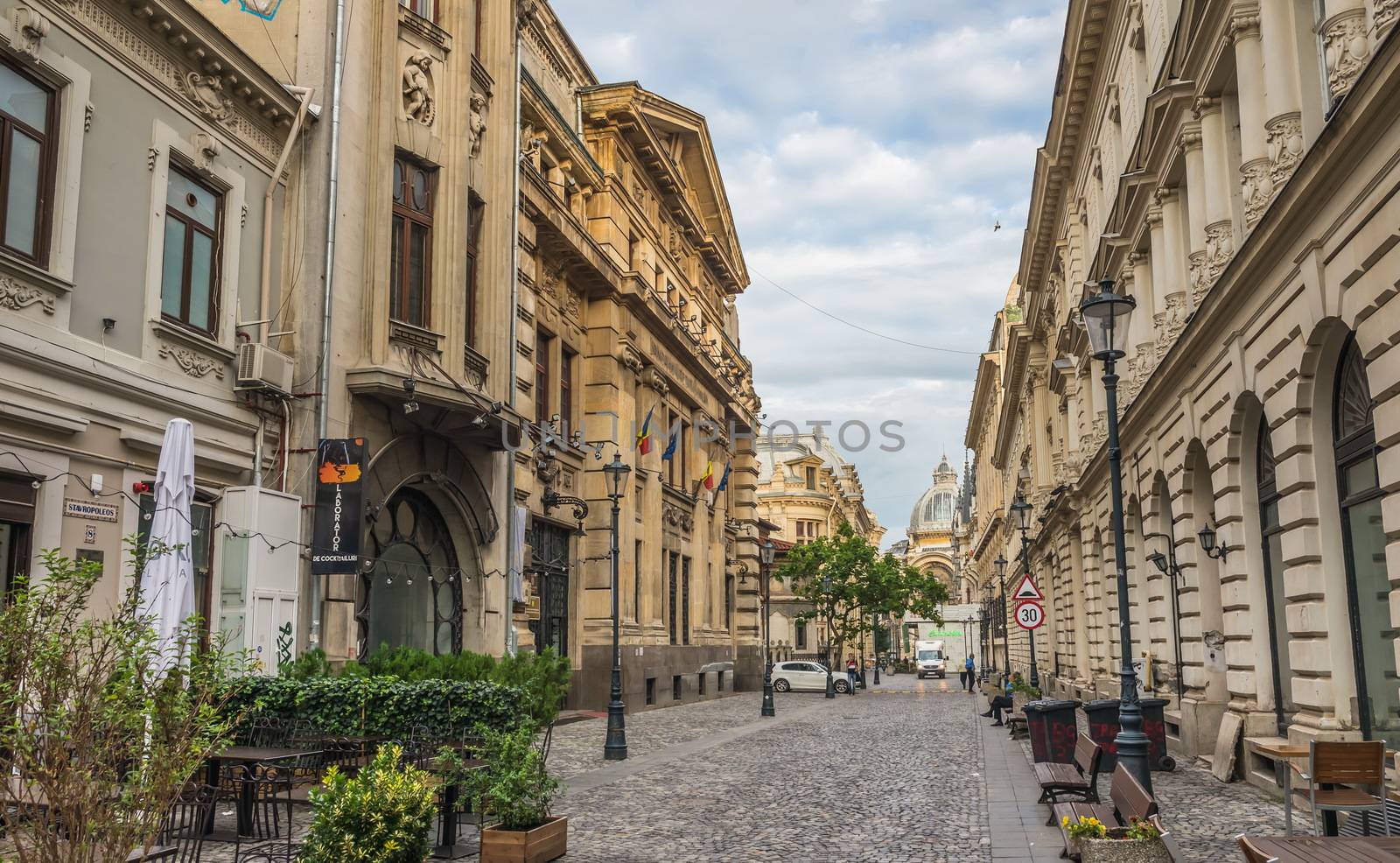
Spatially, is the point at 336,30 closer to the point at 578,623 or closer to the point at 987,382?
the point at 578,623

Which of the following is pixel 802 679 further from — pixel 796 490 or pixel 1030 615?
pixel 796 490

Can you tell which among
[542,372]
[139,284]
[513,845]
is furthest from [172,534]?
[542,372]

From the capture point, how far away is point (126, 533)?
47.9 ft

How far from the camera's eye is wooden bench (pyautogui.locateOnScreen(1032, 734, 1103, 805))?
12.5m

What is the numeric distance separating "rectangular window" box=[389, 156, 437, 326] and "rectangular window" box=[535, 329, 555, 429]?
31.1ft

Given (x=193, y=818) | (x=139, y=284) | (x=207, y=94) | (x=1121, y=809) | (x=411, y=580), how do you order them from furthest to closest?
1. (x=411, y=580)
2. (x=207, y=94)
3. (x=139, y=284)
4. (x=193, y=818)
5. (x=1121, y=809)

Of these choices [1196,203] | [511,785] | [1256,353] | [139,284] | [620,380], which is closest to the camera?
[511,785]

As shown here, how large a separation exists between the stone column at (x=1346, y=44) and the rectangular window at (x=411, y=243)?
14.2 m

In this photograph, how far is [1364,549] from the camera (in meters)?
12.8

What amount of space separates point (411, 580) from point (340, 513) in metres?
4.65

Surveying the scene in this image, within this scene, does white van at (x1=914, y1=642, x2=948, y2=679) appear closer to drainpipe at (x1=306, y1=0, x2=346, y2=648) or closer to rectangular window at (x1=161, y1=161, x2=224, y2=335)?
drainpipe at (x1=306, y1=0, x2=346, y2=648)

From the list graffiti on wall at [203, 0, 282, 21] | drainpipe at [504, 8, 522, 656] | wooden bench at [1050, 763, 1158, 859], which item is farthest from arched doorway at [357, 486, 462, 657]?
wooden bench at [1050, 763, 1158, 859]

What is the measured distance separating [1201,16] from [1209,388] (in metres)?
5.39

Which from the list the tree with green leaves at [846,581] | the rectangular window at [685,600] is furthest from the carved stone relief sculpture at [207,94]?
the tree with green leaves at [846,581]
